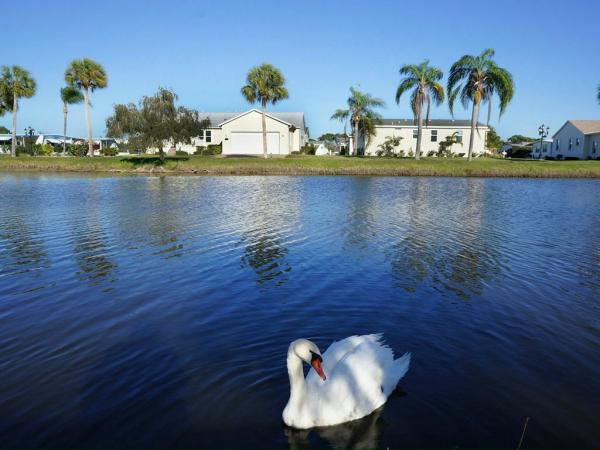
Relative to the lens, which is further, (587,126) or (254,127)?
(587,126)

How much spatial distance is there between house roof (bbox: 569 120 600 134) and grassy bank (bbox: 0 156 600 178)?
18.2 meters

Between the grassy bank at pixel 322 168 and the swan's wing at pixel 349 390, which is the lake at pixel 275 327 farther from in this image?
the grassy bank at pixel 322 168

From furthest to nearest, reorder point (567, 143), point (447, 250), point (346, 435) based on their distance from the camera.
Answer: point (567, 143) < point (447, 250) < point (346, 435)

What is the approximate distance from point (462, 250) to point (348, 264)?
12.8 feet

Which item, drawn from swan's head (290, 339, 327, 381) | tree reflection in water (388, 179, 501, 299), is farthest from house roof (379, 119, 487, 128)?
swan's head (290, 339, 327, 381)

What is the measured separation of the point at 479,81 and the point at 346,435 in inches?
2058

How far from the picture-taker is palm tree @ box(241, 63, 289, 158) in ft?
177

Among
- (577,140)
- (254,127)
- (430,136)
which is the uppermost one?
(254,127)

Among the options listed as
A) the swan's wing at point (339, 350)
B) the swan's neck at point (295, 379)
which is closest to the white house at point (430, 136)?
the swan's wing at point (339, 350)

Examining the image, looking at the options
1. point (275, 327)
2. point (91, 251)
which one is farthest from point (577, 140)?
point (275, 327)

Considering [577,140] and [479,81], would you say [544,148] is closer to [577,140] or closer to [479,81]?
[577,140]

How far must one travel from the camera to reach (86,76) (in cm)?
5834

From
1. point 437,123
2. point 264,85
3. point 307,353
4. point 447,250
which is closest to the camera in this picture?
point 307,353

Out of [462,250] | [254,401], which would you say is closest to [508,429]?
[254,401]
